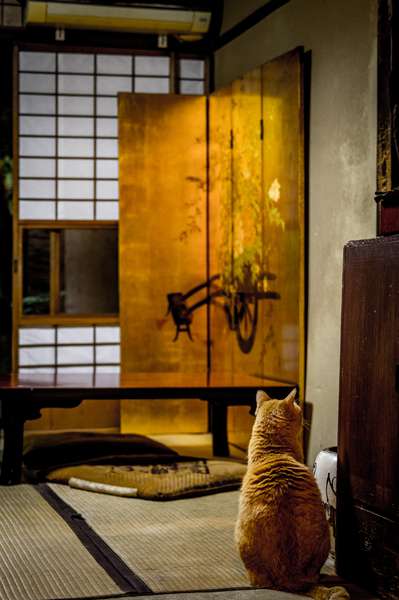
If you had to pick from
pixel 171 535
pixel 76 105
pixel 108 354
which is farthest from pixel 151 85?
pixel 171 535

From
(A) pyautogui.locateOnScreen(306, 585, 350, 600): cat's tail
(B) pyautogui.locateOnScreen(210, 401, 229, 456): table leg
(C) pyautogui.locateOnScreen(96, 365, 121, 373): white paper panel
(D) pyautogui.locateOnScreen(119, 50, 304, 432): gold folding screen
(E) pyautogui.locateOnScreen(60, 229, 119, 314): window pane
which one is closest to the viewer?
(A) pyautogui.locateOnScreen(306, 585, 350, 600): cat's tail

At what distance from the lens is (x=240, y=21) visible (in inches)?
251

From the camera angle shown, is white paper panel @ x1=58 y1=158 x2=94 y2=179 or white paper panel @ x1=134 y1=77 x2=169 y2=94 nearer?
white paper panel @ x1=58 y1=158 x2=94 y2=179

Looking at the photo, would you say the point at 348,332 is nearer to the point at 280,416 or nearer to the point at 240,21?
the point at 280,416

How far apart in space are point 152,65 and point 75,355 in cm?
214

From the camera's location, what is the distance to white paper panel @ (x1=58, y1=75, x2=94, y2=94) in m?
6.95

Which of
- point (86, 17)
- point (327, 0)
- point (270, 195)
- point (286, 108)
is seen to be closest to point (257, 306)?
point (270, 195)

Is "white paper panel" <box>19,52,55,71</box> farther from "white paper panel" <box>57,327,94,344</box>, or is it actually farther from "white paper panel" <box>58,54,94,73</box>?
"white paper panel" <box>57,327,94,344</box>

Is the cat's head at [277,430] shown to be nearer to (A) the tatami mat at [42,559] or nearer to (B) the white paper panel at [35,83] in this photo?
(A) the tatami mat at [42,559]

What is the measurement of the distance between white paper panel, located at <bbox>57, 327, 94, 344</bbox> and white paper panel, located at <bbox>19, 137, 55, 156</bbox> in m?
1.24

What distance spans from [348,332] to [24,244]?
12.9 feet

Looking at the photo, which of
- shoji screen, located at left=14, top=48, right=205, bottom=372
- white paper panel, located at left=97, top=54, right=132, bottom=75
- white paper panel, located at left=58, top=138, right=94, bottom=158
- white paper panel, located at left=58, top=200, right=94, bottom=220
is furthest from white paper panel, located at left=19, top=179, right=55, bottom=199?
white paper panel, located at left=97, top=54, right=132, bottom=75

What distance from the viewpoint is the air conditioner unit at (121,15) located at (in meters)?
6.44

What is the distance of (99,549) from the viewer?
3.74 meters
